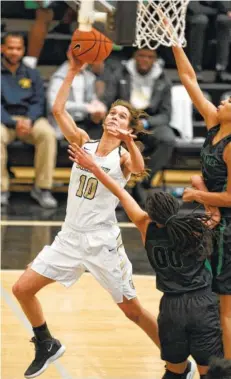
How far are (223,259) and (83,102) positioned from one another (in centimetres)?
539

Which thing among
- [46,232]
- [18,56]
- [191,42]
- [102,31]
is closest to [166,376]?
[102,31]

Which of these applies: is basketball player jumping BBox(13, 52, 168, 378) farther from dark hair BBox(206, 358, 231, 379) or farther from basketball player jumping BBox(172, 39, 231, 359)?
dark hair BBox(206, 358, 231, 379)

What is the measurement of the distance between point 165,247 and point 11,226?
15.4ft

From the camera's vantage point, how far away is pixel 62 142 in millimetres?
10398

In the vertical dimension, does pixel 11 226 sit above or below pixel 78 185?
below

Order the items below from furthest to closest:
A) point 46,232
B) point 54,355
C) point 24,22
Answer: point 24,22 < point 46,232 < point 54,355

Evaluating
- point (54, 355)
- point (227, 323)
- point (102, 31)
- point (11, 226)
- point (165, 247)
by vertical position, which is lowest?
point (11, 226)

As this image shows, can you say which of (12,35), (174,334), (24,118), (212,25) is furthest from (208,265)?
(212,25)

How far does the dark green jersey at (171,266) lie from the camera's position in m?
4.81

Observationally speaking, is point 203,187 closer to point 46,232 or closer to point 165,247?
point 165,247

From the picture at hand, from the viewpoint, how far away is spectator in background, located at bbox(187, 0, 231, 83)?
37.0 feet

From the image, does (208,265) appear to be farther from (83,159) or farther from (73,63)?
(73,63)

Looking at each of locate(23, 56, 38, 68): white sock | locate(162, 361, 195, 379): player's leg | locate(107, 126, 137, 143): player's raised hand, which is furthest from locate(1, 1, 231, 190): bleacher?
locate(162, 361, 195, 379): player's leg

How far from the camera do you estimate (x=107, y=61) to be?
10.8 meters
